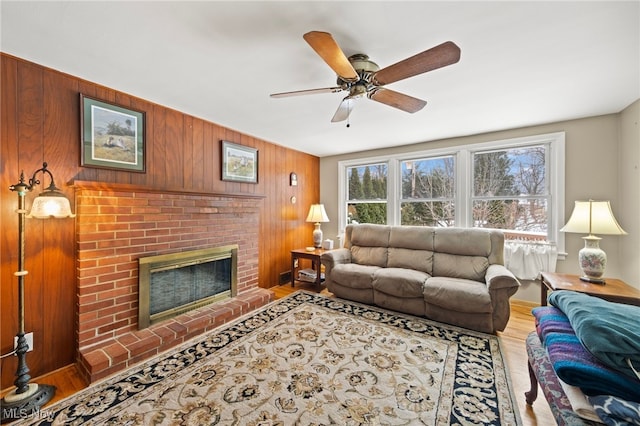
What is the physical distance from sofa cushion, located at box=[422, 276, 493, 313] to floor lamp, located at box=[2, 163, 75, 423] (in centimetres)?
312

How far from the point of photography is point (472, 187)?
11.9 feet

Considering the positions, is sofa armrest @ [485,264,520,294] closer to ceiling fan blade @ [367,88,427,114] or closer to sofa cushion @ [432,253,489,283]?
sofa cushion @ [432,253,489,283]

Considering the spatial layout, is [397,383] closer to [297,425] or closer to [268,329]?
[297,425]

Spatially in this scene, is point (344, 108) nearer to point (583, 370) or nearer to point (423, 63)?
point (423, 63)

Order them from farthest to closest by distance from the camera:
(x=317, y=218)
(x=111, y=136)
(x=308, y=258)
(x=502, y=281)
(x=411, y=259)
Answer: (x=317, y=218) < (x=308, y=258) < (x=411, y=259) < (x=502, y=281) < (x=111, y=136)

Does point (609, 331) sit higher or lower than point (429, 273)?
higher

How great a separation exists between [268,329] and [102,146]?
2.22m

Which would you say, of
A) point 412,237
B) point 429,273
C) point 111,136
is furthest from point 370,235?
point 111,136

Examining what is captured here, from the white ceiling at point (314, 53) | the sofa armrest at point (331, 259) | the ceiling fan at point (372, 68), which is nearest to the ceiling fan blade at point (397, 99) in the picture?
the ceiling fan at point (372, 68)

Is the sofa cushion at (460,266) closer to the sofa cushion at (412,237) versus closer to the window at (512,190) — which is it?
the sofa cushion at (412,237)

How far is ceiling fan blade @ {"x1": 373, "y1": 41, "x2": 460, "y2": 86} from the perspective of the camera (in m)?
1.30

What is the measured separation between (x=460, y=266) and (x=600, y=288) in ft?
3.68

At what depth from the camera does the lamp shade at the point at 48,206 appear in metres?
1.68

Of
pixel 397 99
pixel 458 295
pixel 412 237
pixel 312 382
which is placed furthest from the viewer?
pixel 412 237
